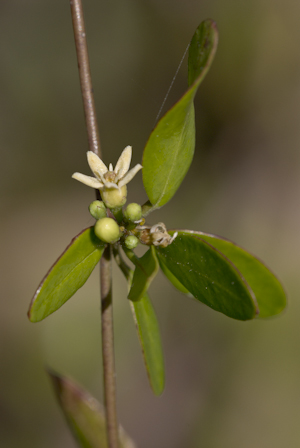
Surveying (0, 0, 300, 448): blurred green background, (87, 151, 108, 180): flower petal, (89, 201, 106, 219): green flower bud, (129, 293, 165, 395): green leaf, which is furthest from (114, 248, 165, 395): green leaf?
(0, 0, 300, 448): blurred green background

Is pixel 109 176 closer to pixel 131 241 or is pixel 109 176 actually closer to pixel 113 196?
pixel 113 196

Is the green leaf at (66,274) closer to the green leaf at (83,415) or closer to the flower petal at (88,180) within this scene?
the flower petal at (88,180)

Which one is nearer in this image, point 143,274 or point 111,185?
point 143,274

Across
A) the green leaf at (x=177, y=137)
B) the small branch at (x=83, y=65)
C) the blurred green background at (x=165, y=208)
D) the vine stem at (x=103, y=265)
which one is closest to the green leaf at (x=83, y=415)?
the vine stem at (x=103, y=265)

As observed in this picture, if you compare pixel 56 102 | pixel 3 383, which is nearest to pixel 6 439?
pixel 3 383

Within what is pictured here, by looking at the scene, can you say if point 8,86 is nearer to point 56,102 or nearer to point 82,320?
point 56,102

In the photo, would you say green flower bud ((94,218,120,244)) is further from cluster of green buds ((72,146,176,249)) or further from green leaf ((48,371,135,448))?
green leaf ((48,371,135,448))

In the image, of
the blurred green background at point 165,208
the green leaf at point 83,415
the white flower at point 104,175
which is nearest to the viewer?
the white flower at point 104,175

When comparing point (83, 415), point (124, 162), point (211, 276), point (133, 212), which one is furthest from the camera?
point (83, 415)

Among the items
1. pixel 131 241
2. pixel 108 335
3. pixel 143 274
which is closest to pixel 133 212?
pixel 131 241
